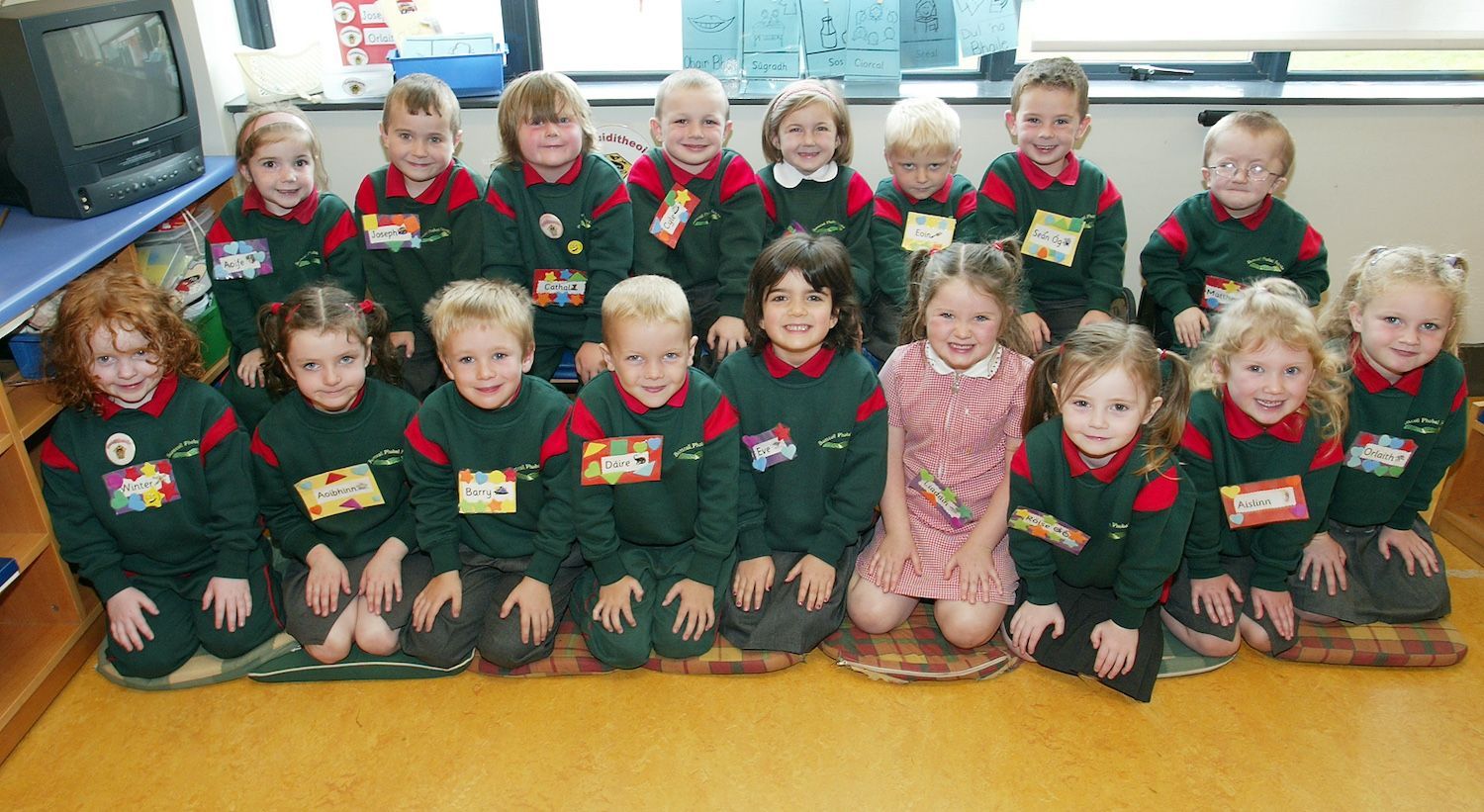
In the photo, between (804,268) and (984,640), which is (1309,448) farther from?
(804,268)

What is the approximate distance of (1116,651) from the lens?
7.07ft

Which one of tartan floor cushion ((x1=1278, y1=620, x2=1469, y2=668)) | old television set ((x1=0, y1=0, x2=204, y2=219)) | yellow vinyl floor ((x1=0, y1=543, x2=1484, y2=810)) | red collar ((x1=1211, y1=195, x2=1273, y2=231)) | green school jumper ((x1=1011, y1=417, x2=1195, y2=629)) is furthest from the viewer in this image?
red collar ((x1=1211, y1=195, x2=1273, y2=231))

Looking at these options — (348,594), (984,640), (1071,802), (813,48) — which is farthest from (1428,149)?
(348,594)

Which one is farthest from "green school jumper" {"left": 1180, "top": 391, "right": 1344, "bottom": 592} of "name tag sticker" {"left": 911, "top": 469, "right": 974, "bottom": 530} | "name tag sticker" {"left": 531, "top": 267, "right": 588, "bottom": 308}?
"name tag sticker" {"left": 531, "top": 267, "right": 588, "bottom": 308}

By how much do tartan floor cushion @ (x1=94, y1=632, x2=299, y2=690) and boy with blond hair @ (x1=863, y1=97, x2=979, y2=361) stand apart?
1733mm

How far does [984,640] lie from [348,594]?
143 centimetres

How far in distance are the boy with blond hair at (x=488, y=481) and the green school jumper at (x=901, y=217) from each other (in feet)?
3.54

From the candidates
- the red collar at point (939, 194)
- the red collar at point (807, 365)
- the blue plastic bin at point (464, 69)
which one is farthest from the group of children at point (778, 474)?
the blue plastic bin at point (464, 69)

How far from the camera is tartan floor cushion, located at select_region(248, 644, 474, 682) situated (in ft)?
7.34

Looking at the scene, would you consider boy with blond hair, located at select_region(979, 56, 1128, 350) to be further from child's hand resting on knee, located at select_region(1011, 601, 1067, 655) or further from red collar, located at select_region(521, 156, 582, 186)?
red collar, located at select_region(521, 156, 582, 186)

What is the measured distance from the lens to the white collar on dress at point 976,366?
90.2 inches

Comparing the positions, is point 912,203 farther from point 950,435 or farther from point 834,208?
point 950,435

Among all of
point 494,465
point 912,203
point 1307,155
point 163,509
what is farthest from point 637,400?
point 1307,155

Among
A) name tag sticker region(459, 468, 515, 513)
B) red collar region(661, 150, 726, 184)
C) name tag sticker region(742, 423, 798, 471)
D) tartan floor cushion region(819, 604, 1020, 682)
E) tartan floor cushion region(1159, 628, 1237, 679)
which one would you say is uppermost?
red collar region(661, 150, 726, 184)
